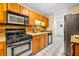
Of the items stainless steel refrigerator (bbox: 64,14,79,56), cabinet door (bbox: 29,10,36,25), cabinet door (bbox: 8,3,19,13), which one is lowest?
stainless steel refrigerator (bbox: 64,14,79,56)

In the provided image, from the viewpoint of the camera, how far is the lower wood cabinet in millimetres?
2643

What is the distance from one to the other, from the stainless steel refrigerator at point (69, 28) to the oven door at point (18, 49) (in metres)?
1.01

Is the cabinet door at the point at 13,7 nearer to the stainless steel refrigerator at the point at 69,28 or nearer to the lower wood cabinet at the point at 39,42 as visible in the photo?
the lower wood cabinet at the point at 39,42

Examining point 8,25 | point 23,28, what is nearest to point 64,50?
point 23,28

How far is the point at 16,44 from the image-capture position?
1.95 meters

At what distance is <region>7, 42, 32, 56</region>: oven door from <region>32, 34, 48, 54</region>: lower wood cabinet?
0.29 meters

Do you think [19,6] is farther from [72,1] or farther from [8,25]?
[72,1]

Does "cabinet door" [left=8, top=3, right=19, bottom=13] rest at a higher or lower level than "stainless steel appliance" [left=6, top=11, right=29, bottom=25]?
higher

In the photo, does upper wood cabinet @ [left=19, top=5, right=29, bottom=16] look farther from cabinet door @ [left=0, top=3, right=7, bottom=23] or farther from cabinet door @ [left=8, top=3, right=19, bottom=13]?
cabinet door @ [left=0, top=3, right=7, bottom=23]

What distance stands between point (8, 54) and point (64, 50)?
60.7 inches

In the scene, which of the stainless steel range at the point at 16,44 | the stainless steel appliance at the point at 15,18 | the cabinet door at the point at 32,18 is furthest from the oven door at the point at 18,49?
the cabinet door at the point at 32,18

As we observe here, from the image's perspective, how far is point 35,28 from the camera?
3.11 meters

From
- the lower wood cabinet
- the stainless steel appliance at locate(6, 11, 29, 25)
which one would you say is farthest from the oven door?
the stainless steel appliance at locate(6, 11, 29, 25)

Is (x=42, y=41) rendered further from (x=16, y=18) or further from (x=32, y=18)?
(x=16, y=18)
